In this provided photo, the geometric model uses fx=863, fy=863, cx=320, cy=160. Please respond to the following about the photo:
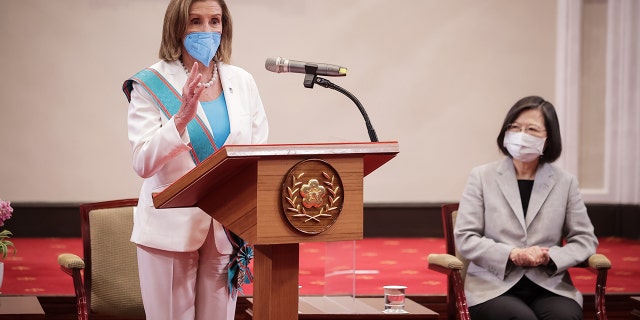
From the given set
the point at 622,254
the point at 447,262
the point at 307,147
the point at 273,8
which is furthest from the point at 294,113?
the point at 307,147

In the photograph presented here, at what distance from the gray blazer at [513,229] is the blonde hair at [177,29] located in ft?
5.48

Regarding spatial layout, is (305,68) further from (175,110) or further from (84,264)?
(84,264)

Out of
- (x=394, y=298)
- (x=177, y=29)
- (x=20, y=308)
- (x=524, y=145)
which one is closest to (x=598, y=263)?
(x=524, y=145)

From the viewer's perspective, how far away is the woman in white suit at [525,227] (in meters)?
3.65

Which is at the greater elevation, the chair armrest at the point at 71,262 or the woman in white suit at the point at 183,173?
the woman in white suit at the point at 183,173

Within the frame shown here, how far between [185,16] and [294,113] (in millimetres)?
5018

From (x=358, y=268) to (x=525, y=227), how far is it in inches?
80.6

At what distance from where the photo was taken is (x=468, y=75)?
758 cm

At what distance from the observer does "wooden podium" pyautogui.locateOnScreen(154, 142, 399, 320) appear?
185 centimetres

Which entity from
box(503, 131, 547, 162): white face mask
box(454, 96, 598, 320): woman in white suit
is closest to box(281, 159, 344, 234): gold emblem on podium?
box(454, 96, 598, 320): woman in white suit

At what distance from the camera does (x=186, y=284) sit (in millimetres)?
2342

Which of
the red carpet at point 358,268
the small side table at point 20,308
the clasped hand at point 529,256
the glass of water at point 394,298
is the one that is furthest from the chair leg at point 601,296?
the small side table at point 20,308

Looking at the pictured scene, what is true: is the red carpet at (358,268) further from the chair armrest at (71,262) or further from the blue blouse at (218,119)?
the blue blouse at (218,119)

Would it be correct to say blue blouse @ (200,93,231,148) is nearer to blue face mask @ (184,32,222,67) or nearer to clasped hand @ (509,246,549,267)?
blue face mask @ (184,32,222,67)
